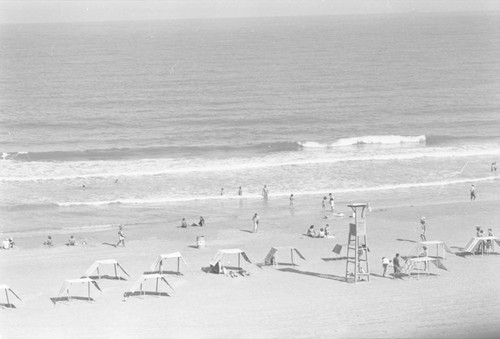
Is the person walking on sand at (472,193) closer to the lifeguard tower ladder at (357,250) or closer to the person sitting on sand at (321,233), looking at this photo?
the person sitting on sand at (321,233)

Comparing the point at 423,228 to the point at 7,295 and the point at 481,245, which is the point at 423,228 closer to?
the point at 481,245

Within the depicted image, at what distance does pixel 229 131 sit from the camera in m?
71.5

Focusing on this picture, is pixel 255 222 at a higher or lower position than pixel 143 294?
higher

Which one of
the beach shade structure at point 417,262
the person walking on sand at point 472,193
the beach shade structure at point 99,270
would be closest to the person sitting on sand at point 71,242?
the beach shade structure at point 99,270

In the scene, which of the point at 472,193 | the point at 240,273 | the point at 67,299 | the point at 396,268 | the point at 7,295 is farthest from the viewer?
the point at 472,193

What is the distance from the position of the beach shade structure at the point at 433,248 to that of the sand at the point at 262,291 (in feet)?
1.29

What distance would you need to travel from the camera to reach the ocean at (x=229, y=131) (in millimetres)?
52812

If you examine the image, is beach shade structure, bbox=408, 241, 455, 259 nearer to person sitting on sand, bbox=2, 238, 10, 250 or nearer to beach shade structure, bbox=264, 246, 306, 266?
beach shade structure, bbox=264, 246, 306, 266

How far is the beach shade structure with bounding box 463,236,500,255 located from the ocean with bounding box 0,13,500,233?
1658 centimetres

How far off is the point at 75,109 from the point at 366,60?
190 ft

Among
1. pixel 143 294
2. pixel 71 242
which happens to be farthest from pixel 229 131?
pixel 143 294

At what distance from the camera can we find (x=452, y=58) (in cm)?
12938

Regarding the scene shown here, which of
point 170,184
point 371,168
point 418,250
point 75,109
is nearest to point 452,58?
point 75,109

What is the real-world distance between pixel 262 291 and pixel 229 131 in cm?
4166
